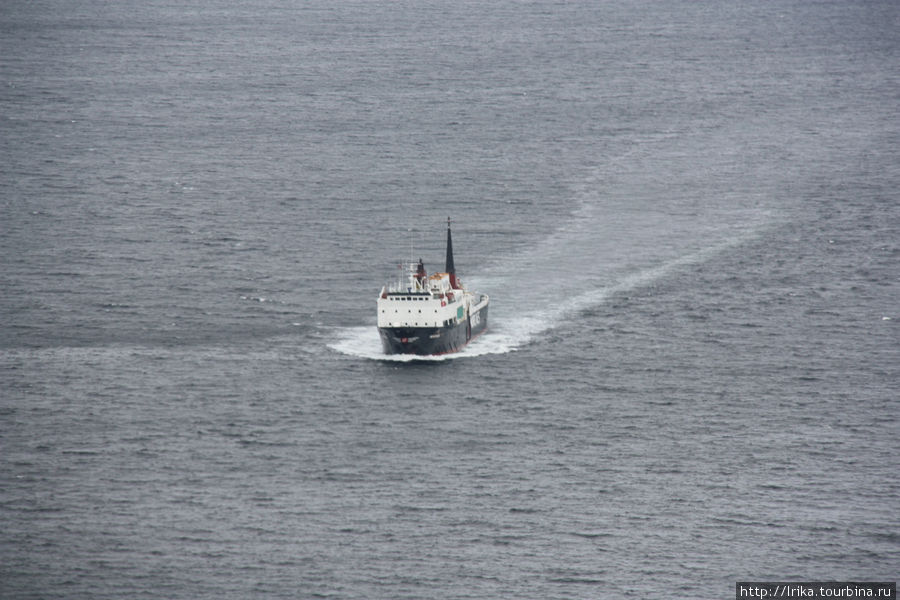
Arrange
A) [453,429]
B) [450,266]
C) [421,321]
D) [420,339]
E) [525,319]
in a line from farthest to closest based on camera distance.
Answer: [450,266] < [525,319] < [421,321] < [420,339] < [453,429]

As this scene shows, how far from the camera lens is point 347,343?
165 metres

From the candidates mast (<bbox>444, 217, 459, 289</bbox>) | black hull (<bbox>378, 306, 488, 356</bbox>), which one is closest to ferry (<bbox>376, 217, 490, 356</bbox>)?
black hull (<bbox>378, 306, 488, 356</bbox>)

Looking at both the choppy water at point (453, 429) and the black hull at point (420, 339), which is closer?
the choppy water at point (453, 429)

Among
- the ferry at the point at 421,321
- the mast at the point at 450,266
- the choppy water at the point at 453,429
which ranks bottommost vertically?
the choppy water at the point at 453,429

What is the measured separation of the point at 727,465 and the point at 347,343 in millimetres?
48092

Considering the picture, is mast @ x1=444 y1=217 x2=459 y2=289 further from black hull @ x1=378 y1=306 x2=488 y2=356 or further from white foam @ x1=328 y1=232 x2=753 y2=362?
black hull @ x1=378 y1=306 x2=488 y2=356

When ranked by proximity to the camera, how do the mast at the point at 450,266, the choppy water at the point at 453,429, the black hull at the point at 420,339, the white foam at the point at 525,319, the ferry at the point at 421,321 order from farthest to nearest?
the mast at the point at 450,266
the white foam at the point at 525,319
the ferry at the point at 421,321
the black hull at the point at 420,339
the choppy water at the point at 453,429

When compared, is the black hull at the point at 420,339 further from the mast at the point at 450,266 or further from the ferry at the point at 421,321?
the mast at the point at 450,266

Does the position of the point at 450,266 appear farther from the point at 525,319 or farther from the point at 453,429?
the point at 453,429

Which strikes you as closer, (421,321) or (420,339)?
(420,339)

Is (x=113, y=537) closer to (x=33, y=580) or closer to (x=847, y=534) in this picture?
(x=33, y=580)

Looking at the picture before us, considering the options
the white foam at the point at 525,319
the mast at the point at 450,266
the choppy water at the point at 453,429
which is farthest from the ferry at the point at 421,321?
the mast at the point at 450,266

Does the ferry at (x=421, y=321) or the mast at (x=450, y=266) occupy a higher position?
the mast at (x=450, y=266)

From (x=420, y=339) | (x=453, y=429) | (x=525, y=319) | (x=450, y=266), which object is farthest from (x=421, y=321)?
(x=453, y=429)
